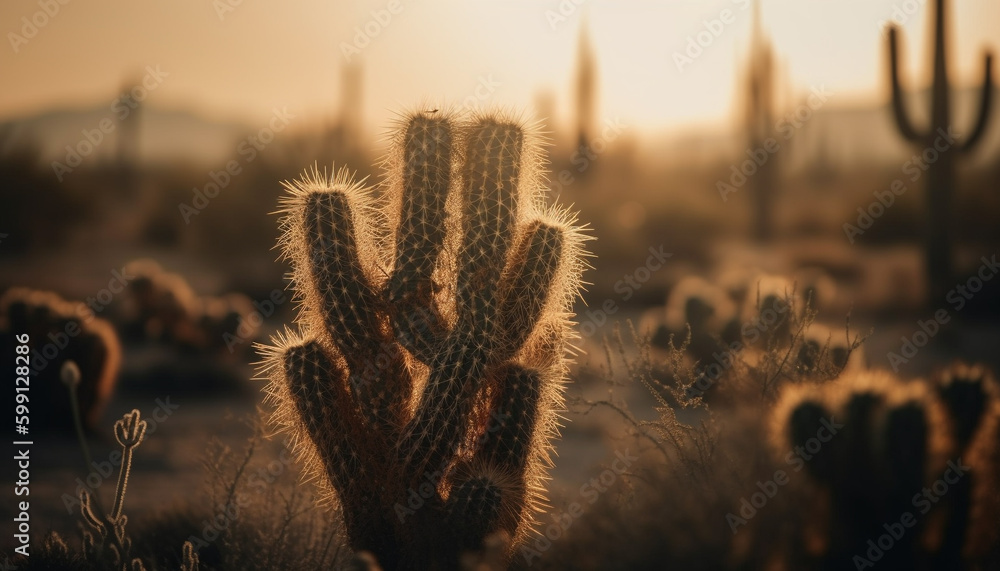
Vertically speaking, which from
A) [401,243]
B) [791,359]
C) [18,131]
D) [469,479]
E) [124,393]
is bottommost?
[124,393]

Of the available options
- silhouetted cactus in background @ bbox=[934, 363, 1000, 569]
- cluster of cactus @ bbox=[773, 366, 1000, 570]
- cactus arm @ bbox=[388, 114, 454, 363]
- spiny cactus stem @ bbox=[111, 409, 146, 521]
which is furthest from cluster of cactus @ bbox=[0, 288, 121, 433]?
Result: silhouetted cactus in background @ bbox=[934, 363, 1000, 569]

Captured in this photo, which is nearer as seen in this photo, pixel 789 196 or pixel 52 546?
pixel 52 546

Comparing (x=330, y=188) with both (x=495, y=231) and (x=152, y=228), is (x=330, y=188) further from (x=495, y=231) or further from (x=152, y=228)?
(x=152, y=228)

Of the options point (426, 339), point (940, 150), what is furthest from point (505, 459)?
point (940, 150)

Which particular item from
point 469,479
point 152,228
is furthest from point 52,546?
point 152,228

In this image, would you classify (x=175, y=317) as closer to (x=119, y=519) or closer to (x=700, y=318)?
(x=700, y=318)

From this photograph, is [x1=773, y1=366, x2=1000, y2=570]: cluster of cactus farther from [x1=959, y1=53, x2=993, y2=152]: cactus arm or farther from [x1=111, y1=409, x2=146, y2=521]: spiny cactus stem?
[x1=959, y1=53, x2=993, y2=152]: cactus arm

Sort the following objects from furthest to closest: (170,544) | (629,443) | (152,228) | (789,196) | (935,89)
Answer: (789,196)
(152,228)
(935,89)
(629,443)
(170,544)
